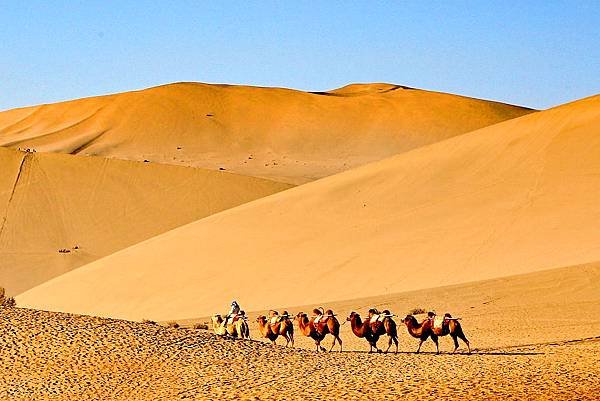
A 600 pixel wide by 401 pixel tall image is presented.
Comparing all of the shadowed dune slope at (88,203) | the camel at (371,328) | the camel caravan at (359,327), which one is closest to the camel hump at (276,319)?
the camel caravan at (359,327)

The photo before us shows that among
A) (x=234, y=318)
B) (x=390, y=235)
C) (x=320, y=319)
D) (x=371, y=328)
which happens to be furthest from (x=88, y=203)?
(x=371, y=328)

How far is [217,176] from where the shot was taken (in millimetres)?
70062

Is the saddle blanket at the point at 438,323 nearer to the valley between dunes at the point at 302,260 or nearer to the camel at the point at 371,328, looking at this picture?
the valley between dunes at the point at 302,260

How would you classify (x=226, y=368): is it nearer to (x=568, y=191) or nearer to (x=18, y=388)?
(x=18, y=388)

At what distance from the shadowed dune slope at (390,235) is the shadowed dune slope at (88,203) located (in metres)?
10.1

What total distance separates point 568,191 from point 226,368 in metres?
23.9

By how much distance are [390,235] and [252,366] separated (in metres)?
21.6

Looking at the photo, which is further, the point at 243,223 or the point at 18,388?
the point at 243,223

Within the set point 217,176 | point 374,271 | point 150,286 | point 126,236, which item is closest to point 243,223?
point 150,286

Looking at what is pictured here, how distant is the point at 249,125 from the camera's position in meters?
104

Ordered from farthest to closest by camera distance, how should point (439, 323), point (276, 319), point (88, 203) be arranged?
point (88, 203), point (276, 319), point (439, 323)

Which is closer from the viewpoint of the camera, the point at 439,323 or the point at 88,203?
the point at 439,323

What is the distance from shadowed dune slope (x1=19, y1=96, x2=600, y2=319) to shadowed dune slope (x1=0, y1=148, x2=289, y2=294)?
10.1 metres

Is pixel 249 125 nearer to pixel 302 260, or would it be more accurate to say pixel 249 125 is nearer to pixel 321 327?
pixel 302 260
